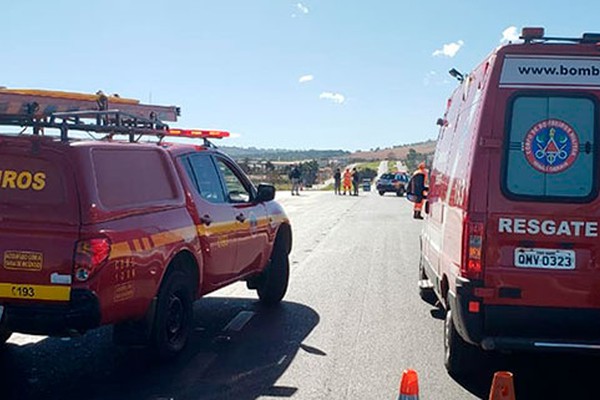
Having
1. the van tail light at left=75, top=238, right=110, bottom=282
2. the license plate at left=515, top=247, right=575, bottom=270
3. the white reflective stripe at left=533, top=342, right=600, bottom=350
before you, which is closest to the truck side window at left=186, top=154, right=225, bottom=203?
the van tail light at left=75, top=238, right=110, bottom=282

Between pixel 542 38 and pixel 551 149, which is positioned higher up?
pixel 542 38

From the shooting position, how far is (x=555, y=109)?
5320 millimetres

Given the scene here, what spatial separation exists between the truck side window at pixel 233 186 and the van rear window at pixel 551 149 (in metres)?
3.42

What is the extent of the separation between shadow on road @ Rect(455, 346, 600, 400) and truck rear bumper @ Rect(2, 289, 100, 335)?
9.74 feet

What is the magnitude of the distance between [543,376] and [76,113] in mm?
4517

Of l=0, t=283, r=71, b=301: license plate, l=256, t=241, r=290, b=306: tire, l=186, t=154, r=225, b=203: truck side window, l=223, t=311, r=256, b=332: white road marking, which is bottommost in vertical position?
l=223, t=311, r=256, b=332: white road marking

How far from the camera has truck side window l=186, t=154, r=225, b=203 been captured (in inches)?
281

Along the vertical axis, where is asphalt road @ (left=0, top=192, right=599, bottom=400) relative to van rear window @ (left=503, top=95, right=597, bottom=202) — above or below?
below

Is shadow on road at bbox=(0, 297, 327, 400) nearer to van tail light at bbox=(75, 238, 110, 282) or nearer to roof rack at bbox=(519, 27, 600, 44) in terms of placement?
van tail light at bbox=(75, 238, 110, 282)

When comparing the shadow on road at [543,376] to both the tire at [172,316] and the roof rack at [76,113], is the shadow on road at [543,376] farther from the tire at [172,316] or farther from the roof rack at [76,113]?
the roof rack at [76,113]

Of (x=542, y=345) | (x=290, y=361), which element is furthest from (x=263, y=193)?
(x=542, y=345)

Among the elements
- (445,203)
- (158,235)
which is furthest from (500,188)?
(158,235)

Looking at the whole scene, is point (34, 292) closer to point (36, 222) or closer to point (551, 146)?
point (36, 222)

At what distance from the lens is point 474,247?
5.29 meters
